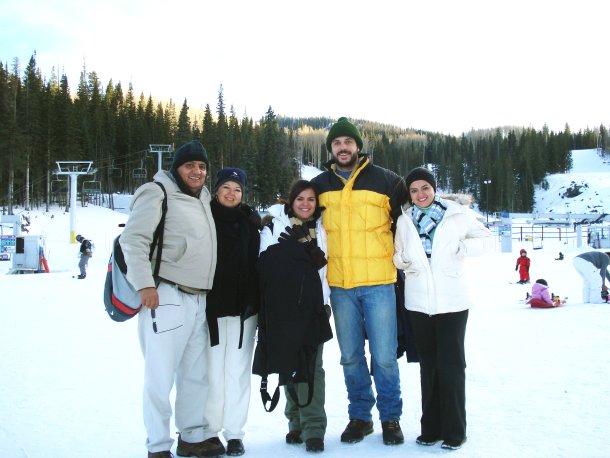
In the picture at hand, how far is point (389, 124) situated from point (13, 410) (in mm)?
146820

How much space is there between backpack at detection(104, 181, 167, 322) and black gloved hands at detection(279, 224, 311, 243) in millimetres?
735

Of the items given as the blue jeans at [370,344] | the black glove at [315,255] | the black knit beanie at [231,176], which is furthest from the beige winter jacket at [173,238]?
the blue jeans at [370,344]

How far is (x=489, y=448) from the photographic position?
2789mm

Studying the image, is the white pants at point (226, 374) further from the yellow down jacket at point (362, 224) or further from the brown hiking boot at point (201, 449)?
the yellow down jacket at point (362, 224)

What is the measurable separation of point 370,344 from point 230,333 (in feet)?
2.97

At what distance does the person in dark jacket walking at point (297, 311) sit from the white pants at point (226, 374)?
12cm

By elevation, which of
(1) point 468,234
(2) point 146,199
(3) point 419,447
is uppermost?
(2) point 146,199

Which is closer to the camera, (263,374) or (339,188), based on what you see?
(263,374)

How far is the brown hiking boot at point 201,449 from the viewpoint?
2.78 meters

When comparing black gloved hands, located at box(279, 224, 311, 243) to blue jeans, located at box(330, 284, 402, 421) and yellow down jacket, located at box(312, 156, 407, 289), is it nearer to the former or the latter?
yellow down jacket, located at box(312, 156, 407, 289)

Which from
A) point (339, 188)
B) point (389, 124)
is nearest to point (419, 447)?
point (339, 188)

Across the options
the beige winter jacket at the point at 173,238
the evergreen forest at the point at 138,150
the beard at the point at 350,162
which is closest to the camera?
the beige winter jacket at the point at 173,238

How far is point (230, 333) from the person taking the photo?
A: 2.98 m

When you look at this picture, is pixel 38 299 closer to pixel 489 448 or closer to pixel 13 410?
pixel 13 410
